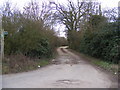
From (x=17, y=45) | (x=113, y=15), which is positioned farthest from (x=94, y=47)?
→ (x=17, y=45)

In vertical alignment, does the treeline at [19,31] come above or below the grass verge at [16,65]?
above

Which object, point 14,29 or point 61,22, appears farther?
point 61,22

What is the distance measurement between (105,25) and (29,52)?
29.3ft

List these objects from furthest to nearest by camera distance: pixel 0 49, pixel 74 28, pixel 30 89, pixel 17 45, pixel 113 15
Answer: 1. pixel 74 28
2. pixel 113 15
3. pixel 17 45
4. pixel 0 49
5. pixel 30 89

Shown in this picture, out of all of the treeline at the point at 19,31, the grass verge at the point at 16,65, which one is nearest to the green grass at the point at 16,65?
the grass verge at the point at 16,65

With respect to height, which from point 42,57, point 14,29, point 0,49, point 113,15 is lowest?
point 42,57

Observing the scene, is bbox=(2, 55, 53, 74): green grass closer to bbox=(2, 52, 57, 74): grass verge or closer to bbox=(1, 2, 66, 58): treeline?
bbox=(2, 52, 57, 74): grass verge

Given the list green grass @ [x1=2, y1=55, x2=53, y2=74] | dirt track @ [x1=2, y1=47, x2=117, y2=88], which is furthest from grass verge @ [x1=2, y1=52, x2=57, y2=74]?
dirt track @ [x1=2, y1=47, x2=117, y2=88]

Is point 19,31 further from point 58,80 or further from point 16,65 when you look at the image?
point 58,80

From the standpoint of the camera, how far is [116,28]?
1886 centimetres

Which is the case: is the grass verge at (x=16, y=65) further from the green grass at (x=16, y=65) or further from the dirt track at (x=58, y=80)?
the dirt track at (x=58, y=80)

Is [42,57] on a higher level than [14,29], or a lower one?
lower

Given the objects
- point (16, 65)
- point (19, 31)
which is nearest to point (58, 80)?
point (16, 65)

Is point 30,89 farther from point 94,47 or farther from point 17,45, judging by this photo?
point 94,47
